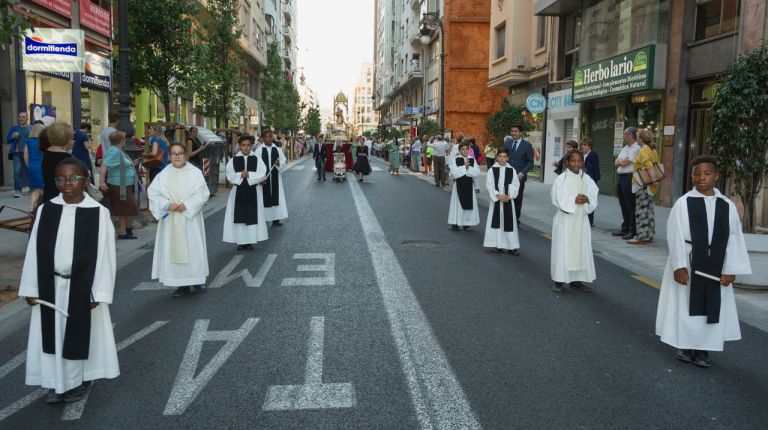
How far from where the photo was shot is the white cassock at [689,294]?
4.89 meters

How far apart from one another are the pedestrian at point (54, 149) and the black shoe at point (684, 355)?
5930mm

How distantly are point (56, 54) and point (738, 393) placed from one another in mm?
16486

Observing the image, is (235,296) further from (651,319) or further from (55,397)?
(651,319)

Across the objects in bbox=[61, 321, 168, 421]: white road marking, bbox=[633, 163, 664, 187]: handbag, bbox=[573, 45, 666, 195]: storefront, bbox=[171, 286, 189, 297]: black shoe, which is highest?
bbox=[573, 45, 666, 195]: storefront

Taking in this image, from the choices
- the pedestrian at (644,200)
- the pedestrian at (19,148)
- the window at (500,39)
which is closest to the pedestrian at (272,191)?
the pedestrian at (644,200)

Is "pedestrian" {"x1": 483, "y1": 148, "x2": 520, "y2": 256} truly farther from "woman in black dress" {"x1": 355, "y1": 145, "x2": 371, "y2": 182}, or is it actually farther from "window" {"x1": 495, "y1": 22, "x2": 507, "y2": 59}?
"window" {"x1": 495, "y1": 22, "x2": 507, "y2": 59}

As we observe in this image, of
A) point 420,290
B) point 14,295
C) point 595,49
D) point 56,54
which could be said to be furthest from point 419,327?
point 595,49

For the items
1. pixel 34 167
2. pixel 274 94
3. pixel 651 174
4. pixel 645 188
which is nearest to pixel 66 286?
pixel 34 167

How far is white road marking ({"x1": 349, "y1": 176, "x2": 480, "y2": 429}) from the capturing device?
387 cm

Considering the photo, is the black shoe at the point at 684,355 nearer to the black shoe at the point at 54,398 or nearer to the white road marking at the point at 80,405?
the white road marking at the point at 80,405

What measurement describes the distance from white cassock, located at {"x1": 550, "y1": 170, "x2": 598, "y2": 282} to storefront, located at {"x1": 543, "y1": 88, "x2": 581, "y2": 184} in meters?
16.2

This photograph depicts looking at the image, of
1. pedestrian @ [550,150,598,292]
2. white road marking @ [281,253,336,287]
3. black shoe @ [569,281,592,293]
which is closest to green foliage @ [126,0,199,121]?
white road marking @ [281,253,336,287]

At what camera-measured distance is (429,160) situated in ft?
107

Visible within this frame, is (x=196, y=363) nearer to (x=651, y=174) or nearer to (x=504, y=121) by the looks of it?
(x=651, y=174)
